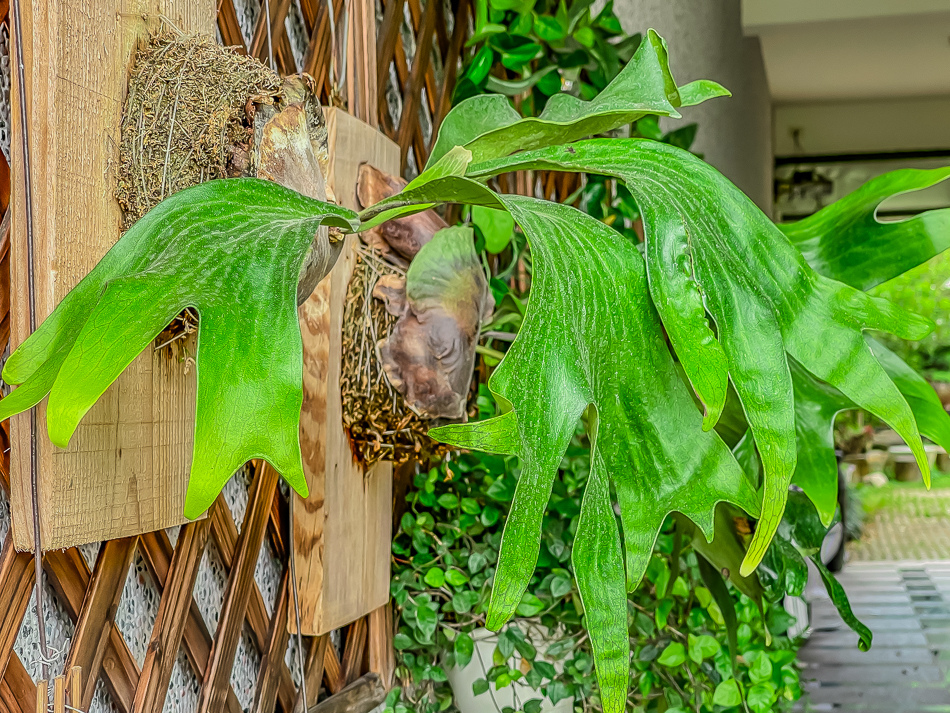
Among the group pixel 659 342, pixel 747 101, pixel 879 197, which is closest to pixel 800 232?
pixel 879 197

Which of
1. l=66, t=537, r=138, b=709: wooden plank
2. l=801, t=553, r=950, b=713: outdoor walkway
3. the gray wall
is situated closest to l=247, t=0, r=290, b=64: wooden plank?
l=66, t=537, r=138, b=709: wooden plank

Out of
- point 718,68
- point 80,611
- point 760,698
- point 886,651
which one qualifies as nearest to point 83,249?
point 80,611

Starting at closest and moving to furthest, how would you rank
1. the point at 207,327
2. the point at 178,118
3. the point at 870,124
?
the point at 207,327, the point at 178,118, the point at 870,124

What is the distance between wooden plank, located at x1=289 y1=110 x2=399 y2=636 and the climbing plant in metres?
0.17

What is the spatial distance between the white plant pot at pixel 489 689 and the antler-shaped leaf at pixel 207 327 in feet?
1.75

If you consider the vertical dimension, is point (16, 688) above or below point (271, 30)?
below

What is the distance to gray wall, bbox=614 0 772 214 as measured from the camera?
1659 mm

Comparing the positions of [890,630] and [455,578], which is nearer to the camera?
[455,578]

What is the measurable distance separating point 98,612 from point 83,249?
212 millimetres

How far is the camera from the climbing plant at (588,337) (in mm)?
370

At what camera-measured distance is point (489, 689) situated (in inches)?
33.1

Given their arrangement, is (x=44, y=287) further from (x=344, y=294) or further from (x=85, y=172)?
(x=344, y=294)

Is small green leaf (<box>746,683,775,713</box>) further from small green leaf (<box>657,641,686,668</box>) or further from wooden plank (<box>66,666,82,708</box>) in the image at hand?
wooden plank (<box>66,666,82,708</box>)

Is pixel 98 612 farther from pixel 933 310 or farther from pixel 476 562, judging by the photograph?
pixel 933 310
